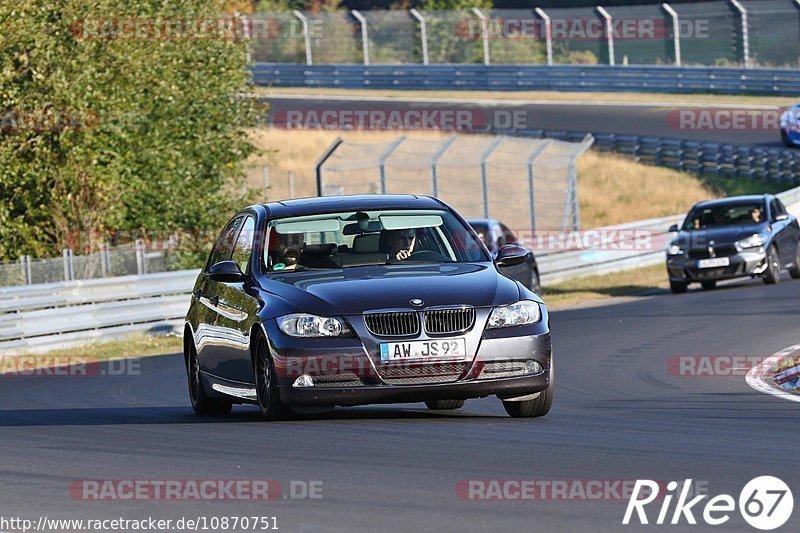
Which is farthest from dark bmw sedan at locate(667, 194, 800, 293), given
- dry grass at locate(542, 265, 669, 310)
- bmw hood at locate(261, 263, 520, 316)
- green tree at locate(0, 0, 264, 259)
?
bmw hood at locate(261, 263, 520, 316)

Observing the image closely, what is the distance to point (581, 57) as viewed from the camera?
190 feet

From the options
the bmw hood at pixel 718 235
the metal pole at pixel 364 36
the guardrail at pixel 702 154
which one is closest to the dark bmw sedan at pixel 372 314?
the bmw hood at pixel 718 235

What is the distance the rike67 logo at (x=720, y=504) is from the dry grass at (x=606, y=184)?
35521 millimetres

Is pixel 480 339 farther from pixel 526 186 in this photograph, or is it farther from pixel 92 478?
pixel 526 186

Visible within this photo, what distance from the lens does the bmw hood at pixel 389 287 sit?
10164mm

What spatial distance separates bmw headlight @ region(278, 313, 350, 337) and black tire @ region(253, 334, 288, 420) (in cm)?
26

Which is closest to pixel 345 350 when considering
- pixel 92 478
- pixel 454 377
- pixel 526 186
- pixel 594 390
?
pixel 454 377

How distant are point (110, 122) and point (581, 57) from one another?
3276 centimetres

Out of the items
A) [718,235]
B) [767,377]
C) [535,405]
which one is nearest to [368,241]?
[535,405]

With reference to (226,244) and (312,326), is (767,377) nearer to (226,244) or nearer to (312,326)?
(226,244)

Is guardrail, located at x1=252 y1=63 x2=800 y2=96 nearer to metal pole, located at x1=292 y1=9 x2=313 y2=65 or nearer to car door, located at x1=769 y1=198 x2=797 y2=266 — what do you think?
metal pole, located at x1=292 y1=9 x2=313 y2=65

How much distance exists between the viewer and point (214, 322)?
39.2 ft

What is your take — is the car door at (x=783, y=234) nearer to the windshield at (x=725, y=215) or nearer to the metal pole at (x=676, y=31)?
the windshield at (x=725, y=215)

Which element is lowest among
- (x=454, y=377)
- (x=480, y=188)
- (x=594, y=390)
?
(x=480, y=188)
